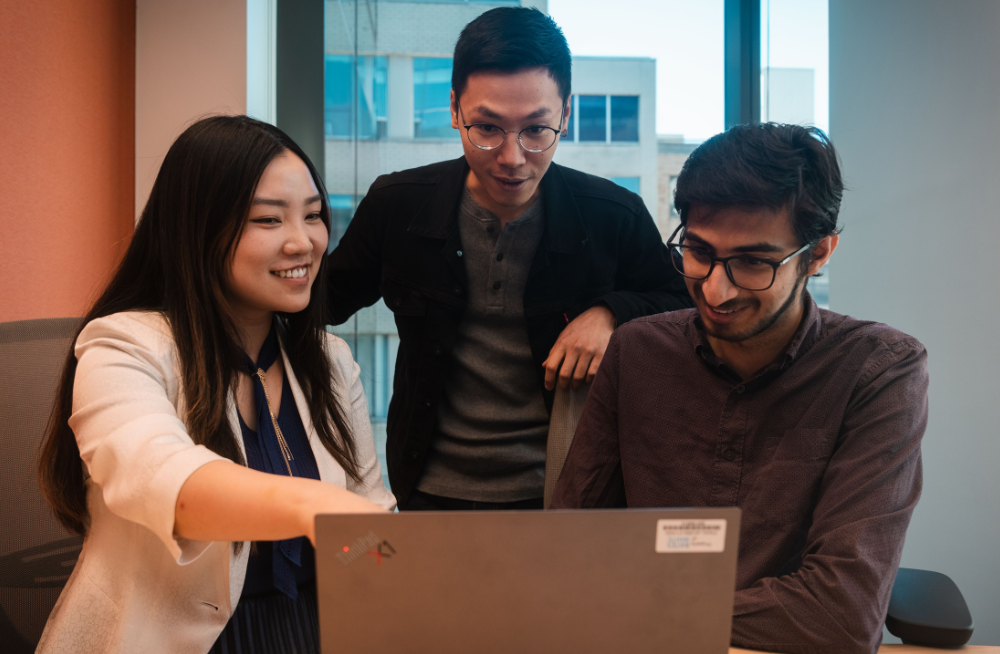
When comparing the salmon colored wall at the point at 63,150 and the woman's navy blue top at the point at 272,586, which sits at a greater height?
the salmon colored wall at the point at 63,150

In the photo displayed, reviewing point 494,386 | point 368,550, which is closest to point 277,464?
point 494,386

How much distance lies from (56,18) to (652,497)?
6.32 feet

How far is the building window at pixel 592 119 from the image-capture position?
2393 millimetres

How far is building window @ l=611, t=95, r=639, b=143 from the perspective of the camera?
2.40 meters

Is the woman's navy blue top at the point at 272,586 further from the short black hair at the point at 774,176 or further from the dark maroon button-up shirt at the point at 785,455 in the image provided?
the short black hair at the point at 774,176

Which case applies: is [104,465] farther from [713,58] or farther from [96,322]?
[713,58]

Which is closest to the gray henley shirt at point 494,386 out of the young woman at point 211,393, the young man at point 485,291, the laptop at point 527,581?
the young man at point 485,291

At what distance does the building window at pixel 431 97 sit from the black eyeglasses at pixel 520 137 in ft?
3.25

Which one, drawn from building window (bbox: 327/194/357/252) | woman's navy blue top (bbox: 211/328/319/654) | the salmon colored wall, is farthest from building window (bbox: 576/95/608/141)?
woman's navy blue top (bbox: 211/328/319/654)

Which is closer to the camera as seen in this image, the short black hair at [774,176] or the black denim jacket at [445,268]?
the short black hair at [774,176]

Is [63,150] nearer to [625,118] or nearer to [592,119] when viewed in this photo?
[592,119]

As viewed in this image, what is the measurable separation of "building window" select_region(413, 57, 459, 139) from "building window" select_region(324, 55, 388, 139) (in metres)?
0.12

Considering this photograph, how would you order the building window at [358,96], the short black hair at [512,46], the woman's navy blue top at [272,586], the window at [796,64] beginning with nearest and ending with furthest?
the woman's navy blue top at [272,586] < the short black hair at [512,46] < the window at [796,64] < the building window at [358,96]

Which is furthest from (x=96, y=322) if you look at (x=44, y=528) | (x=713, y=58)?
(x=713, y=58)
